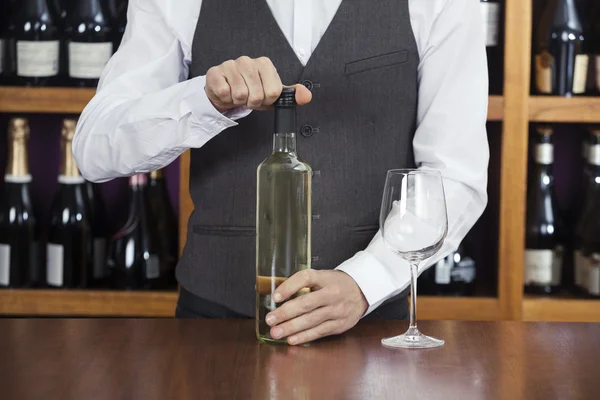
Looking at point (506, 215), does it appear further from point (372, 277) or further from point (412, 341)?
point (412, 341)

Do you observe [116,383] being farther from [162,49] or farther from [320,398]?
[162,49]

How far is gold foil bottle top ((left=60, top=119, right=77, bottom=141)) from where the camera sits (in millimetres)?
1883

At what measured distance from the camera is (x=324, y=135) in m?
1.28

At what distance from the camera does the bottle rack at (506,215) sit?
176cm

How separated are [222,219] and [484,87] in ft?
1.40

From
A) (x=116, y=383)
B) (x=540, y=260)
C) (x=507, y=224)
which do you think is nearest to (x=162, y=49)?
(x=116, y=383)

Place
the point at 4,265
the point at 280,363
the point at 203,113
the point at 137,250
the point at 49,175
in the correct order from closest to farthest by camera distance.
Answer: the point at 280,363 < the point at 203,113 < the point at 4,265 < the point at 137,250 < the point at 49,175

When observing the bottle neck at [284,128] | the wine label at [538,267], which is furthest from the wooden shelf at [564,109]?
the bottle neck at [284,128]

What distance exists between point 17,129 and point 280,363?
1.25 meters

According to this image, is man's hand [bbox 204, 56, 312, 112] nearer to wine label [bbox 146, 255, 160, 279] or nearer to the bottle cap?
the bottle cap

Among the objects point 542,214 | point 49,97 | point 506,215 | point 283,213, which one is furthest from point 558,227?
point 283,213

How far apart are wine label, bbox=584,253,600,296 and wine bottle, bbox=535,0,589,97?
13.9 inches

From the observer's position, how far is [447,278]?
1921 millimetres

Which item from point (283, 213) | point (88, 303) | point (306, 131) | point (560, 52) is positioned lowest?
point (88, 303)
